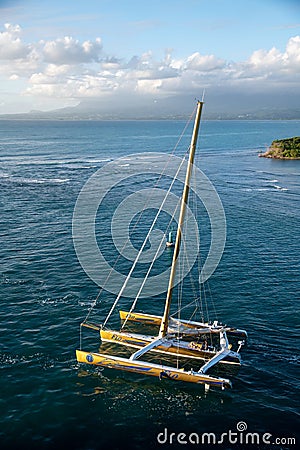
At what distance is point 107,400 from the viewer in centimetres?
3506

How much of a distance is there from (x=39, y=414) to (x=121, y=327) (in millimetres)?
14304

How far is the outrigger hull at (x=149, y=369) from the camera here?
1441 inches

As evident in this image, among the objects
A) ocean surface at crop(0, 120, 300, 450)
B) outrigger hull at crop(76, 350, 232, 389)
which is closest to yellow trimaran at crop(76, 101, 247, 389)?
outrigger hull at crop(76, 350, 232, 389)

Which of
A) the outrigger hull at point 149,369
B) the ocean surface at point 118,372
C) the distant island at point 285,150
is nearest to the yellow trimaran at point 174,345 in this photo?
the outrigger hull at point 149,369

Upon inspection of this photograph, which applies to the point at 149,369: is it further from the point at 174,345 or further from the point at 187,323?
the point at 187,323

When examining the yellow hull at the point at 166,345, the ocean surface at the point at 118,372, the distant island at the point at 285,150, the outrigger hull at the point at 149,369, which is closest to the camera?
the ocean surface at the point at 118,372

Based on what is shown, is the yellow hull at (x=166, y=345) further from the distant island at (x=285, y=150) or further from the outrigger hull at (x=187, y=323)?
the distant island at (x=285, y=150)

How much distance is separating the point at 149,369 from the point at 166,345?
13.3 ft

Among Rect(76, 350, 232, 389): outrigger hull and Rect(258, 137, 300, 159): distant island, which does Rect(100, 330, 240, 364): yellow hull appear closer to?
Rect(76, 350, 232, 389): outrigger hull

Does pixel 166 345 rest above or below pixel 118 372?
above

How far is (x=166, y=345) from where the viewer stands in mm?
41656

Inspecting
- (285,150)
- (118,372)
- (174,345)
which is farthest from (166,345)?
(285,150)

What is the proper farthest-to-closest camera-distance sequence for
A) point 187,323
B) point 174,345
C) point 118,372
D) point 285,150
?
1. point 285,150
2. point 187,323
3. point 174,345
4. point 118,372

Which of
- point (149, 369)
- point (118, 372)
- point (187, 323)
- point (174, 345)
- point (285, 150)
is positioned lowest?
point (118, 372)
